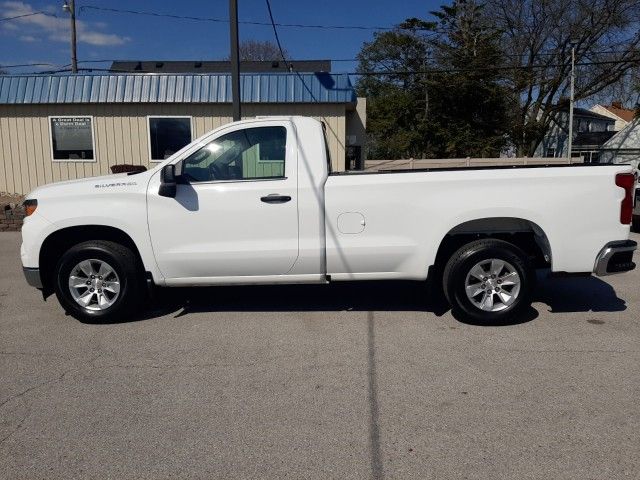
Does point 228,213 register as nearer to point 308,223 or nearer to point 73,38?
point 308,223

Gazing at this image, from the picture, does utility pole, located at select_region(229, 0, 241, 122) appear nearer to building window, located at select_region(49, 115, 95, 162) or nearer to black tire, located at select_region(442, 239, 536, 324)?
black tire, located at select_region(442, 239, 536, 324)

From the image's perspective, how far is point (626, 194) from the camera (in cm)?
502

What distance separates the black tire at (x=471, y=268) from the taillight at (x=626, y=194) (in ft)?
3.09

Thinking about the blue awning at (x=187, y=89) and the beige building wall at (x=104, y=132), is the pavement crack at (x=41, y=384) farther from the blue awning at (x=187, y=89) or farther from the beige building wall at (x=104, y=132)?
the blue awning at (x=187, y=89)

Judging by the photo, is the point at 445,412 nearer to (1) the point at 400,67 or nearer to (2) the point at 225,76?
(2) the point at 225,76

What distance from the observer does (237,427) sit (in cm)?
337

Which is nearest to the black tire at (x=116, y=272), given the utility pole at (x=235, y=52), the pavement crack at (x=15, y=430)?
the pavement crack at (x=15, y=430)

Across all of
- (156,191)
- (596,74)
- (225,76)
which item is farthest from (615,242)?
(596,74)

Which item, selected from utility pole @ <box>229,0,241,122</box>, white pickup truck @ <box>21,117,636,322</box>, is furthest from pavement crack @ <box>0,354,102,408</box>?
utility pole @ <box>229,0,241,122</box>

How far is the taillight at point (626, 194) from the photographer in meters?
4.98

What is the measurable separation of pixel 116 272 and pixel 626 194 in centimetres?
493

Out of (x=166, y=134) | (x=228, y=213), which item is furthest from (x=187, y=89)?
(x=228, y=213)

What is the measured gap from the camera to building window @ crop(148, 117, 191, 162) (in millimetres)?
16391

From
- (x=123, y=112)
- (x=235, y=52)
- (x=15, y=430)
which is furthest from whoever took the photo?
(x=123, y=112)
